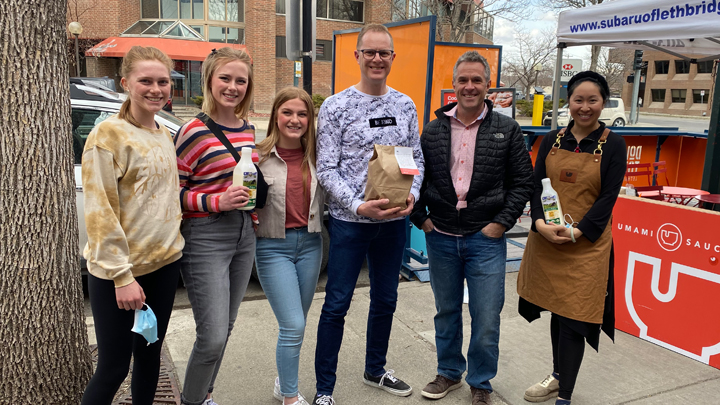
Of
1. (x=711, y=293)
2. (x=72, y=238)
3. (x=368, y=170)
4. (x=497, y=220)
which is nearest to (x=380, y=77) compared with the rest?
(x=368, y=170)

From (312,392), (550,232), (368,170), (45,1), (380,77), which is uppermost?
(45,1)

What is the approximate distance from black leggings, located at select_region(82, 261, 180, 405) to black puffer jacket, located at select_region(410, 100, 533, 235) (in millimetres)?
1457

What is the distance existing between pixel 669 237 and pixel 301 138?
2.84 m

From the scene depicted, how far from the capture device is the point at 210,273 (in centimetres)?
248

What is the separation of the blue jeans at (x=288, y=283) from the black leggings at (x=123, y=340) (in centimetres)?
51

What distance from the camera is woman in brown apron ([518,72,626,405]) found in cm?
286

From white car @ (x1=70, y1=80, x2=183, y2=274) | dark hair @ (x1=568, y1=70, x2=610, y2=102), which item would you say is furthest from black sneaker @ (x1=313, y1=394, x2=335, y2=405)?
white car @ (x1=70, y1=80, x2=183, y2=274)

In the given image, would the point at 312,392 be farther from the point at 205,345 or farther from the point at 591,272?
the point at 591,272

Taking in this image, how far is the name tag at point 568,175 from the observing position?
2.93m

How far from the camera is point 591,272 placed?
9.61ft

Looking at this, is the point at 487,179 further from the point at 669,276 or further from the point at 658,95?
the point at 658,95

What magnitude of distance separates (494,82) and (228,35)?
27636 millimetres

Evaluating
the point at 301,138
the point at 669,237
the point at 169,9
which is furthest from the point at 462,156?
the point at 169,9

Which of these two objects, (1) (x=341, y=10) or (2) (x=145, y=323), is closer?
(2) (x=145, y=323)
